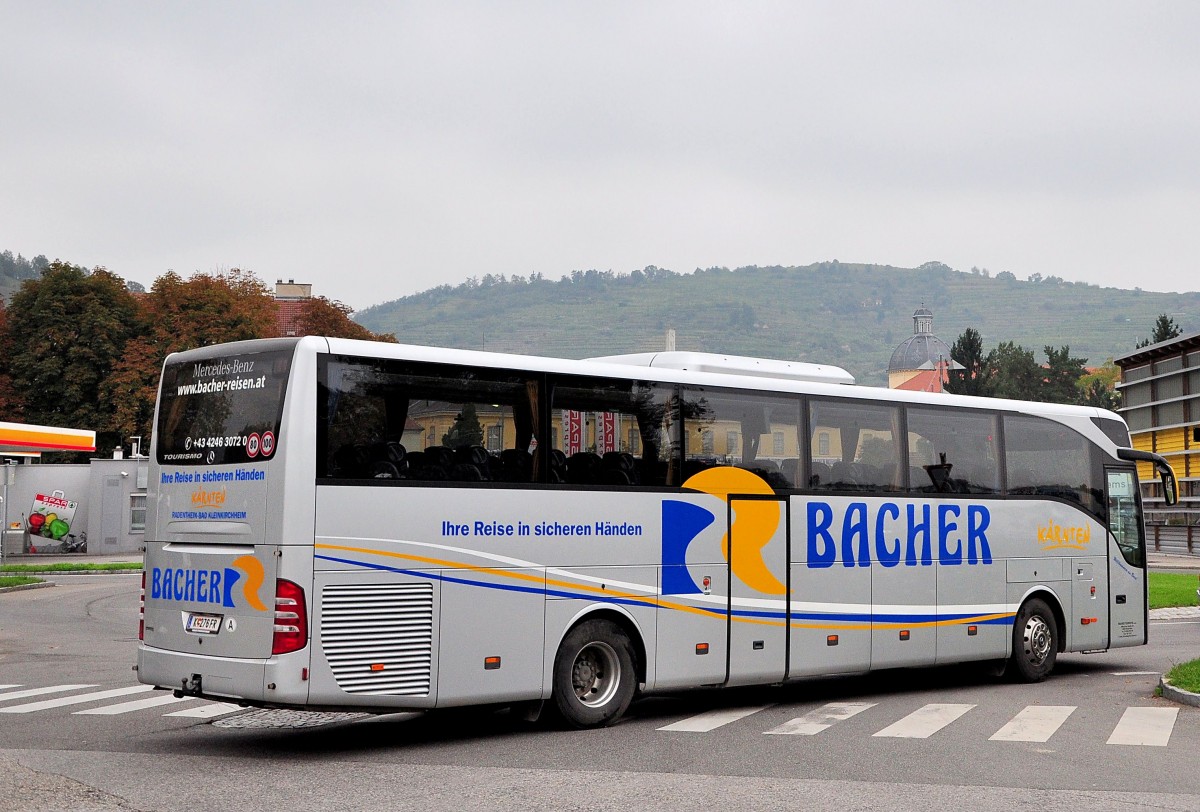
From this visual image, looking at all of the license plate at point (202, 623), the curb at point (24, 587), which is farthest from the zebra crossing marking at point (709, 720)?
the curb at point (24, 587)

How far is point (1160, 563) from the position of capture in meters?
46.7

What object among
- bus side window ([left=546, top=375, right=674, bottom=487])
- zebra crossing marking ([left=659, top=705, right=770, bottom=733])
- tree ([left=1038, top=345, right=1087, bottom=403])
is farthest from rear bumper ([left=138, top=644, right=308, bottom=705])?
tree ([left=1038, top=345, right=1087, bottom=403])

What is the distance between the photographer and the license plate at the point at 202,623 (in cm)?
1065

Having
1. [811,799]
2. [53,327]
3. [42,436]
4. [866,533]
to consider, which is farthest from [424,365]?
[53,327]

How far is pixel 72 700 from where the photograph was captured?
46.6 ft

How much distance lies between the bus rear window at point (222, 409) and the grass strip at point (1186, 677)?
9.20 meters

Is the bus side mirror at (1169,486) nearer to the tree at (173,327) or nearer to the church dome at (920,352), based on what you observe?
the tree at (173,327)

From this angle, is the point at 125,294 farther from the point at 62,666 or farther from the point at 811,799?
the point at 811,799

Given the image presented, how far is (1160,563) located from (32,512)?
41467mm

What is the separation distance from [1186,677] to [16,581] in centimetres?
2915

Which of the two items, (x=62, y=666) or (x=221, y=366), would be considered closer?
(x=221, y=366)

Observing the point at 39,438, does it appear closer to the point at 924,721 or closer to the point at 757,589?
the point at 757,589

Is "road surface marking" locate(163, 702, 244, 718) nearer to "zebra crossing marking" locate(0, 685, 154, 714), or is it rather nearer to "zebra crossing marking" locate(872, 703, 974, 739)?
"zebra crossing marking" locate(0, 685, 154, 714)

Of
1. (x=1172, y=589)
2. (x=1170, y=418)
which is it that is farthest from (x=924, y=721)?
(x=1170, y=418)
